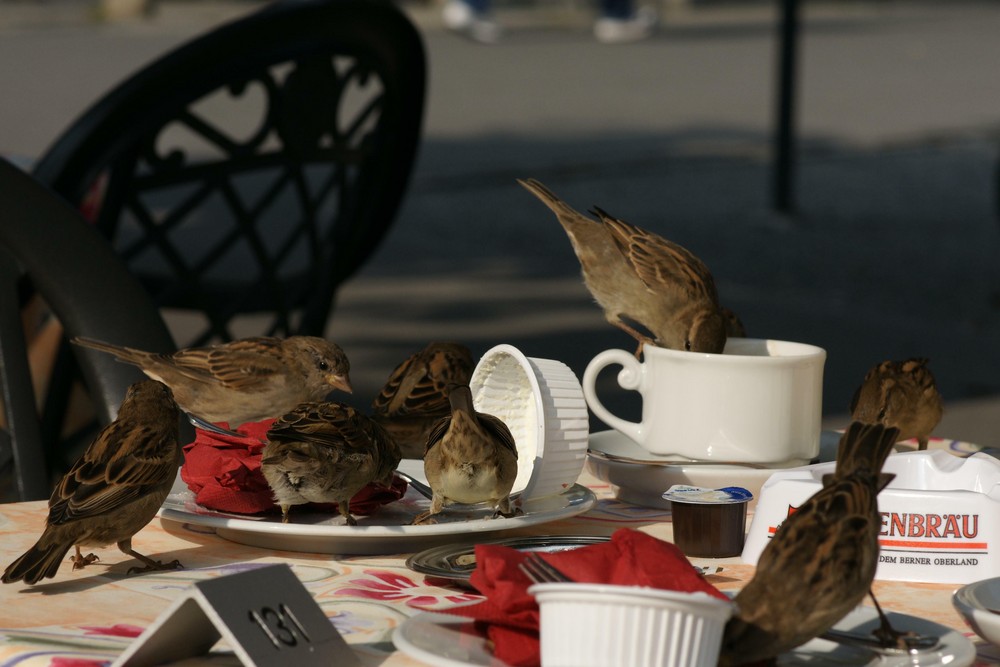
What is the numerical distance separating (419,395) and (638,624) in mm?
1581

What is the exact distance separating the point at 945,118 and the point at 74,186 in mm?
17319

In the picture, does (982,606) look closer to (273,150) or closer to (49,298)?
(49,298)

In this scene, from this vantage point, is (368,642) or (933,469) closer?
(368,642)

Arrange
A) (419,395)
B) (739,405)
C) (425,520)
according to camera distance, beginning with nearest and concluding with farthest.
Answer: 1. (425,520)
2. (739,405)
3. (419,395)

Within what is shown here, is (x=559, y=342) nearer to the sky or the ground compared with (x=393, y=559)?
nearer to the ground

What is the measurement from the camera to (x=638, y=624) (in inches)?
55.5

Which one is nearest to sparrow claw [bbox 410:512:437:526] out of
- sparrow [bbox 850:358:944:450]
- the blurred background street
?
sparrow [bbox 850:358:944:450]

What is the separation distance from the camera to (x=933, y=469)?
7.45 ft

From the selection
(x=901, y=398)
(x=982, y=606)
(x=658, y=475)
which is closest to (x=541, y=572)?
(x=982, y=606)

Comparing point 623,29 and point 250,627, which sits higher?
point 623,29

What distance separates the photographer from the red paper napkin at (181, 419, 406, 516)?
2205 mm

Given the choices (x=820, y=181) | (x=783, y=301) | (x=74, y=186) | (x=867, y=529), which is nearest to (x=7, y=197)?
(x=74, y=186)

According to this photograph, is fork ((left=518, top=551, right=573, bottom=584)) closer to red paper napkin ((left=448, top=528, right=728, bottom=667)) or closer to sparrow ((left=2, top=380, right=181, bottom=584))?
red paper napkin ((left=448, top=528, right=728, bottom=667))

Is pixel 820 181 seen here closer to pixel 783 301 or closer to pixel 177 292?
pixel 783 301
